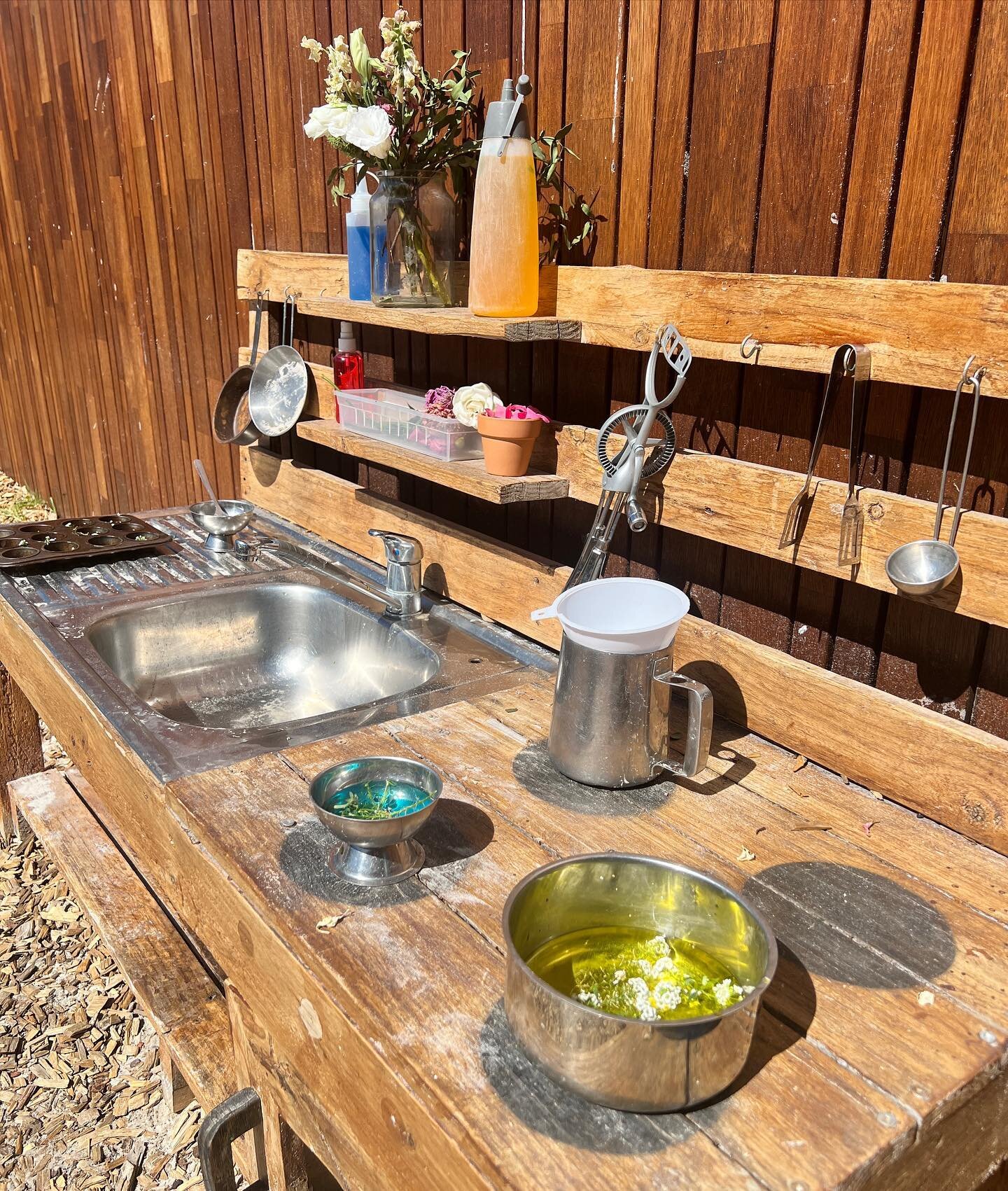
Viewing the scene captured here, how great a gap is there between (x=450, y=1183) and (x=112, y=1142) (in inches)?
54.5

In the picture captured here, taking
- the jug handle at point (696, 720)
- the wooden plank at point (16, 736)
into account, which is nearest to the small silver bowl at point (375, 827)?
the jug handle at point (696, 720)

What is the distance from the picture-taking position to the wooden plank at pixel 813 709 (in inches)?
48.9

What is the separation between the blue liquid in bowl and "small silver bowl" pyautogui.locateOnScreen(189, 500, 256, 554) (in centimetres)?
131

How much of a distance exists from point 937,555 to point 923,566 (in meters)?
0.02

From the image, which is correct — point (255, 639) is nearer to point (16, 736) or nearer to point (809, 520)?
point (16, 736)

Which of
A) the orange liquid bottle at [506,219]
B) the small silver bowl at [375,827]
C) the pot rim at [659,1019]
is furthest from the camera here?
the orange liquid bottle at [506,219]

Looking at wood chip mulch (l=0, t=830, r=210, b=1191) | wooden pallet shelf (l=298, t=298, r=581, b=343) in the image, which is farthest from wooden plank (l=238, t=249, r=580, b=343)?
wood chip mulch (l=0, t=830, r=210, b=1191)

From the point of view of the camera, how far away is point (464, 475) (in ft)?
5.61

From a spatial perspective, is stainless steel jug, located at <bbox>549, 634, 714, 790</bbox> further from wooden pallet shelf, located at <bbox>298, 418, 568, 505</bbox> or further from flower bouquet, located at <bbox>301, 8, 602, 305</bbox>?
flower bouquet, located at <bbox>301, 8, 602, 305</bbox>

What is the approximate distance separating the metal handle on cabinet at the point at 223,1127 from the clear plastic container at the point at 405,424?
106 cm

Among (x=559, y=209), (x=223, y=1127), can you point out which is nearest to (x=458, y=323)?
(x=559, y=209)

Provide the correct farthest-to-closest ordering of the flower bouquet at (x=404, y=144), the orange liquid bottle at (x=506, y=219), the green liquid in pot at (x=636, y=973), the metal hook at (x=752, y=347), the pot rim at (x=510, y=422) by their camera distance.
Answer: the flower bouquet at (x=404, y=144) → the pot rim at (x=510, y=422) → the orange liquid bottle at (x=506, y=219) → the metal hook at (x=752, y=347) → the green liquid in pot at (x=636, y=973)

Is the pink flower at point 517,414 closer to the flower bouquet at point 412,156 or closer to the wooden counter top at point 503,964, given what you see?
the flower bouquet at point 412,156

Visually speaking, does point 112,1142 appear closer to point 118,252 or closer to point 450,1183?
point 450,1183
